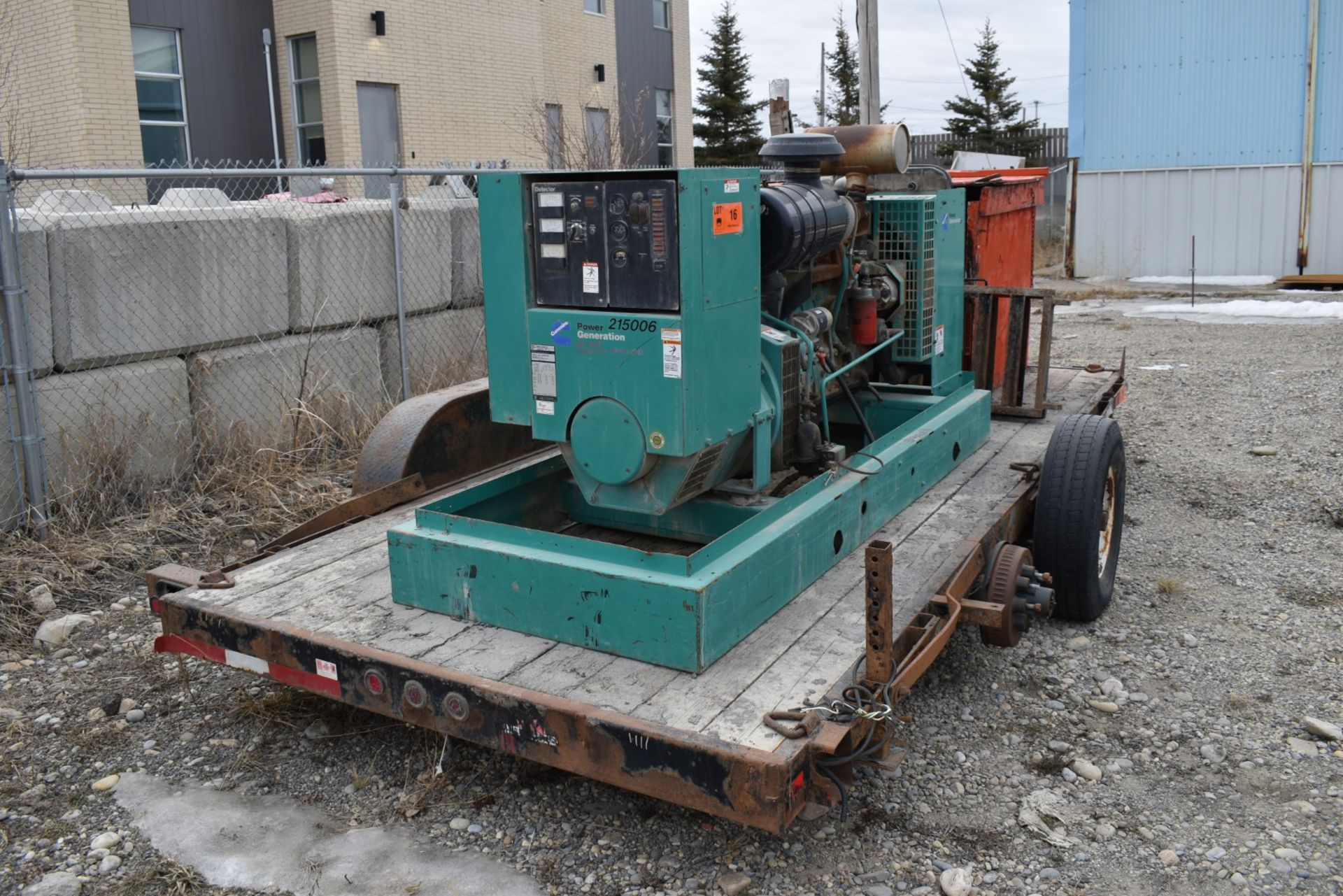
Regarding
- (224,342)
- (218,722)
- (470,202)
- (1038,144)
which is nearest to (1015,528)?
(218,722)

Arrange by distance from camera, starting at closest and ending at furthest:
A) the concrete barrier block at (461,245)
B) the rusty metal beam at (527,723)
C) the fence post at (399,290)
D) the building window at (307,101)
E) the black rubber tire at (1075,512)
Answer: the rusty metal beam at (527,723)
the black rubber tire at (1075,512)
the fence post at (399,290)
the concrete barrier block at (461,245)
the building window at (307,101)

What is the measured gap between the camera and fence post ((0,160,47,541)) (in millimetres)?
5621

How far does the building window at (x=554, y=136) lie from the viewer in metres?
15.3

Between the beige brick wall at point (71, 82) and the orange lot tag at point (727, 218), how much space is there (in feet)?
39.9

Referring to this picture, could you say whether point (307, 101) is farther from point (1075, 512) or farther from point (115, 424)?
point (1075, 512)

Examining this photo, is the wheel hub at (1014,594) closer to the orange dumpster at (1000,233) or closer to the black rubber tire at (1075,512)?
the black rubber tire at (1075,512)

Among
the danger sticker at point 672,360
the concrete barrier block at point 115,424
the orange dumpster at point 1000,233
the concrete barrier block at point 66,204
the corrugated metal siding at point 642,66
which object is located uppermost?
the corrugated metal siding at point 642,66

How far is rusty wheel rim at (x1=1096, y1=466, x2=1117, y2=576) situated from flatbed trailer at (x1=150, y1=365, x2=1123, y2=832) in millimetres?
577

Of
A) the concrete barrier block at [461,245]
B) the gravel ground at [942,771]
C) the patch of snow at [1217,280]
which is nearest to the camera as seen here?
the gravel ground at [942,771]

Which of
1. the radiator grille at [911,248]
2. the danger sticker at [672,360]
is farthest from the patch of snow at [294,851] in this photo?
the radiator grille at [911,248]

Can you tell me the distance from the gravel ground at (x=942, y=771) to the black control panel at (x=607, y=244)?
156 centimetres

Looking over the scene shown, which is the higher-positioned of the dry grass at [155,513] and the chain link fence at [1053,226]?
the chain link fence at [1053,226]

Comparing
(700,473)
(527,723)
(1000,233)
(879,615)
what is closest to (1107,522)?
(700,473)

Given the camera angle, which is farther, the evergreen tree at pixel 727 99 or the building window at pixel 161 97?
the evergreen tree at pixel 727 99
